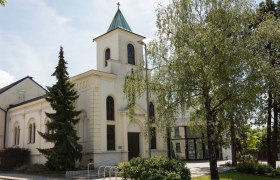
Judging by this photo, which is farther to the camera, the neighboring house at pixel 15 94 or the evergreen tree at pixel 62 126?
the neighboring house at pixel 15 94

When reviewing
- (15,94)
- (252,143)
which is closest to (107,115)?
(15,94)

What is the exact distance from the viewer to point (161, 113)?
52.5 ft

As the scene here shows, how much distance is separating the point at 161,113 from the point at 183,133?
19967 millimetres

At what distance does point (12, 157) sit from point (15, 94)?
10795 millimetres

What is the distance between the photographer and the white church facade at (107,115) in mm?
25141

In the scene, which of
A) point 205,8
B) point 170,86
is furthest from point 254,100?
point 205,8

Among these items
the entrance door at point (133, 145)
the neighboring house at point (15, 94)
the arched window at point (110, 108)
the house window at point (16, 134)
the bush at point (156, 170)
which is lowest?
the bush at point (156, 170)

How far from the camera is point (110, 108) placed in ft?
87.2

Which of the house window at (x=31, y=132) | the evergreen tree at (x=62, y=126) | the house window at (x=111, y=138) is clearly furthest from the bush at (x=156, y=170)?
the house window at (x=31, y=132)

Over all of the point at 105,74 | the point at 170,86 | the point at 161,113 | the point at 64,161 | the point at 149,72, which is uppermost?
the point at 105,74

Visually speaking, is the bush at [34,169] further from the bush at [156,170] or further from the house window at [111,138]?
the bush at [156,170]

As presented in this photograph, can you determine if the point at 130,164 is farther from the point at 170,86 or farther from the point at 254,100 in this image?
the point at 254,100

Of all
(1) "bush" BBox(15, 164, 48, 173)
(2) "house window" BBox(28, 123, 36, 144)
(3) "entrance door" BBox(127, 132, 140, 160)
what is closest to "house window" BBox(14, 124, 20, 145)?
(2) "house window" BBox(28, 123, 36, 144)

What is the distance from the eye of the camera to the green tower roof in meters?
29.8
